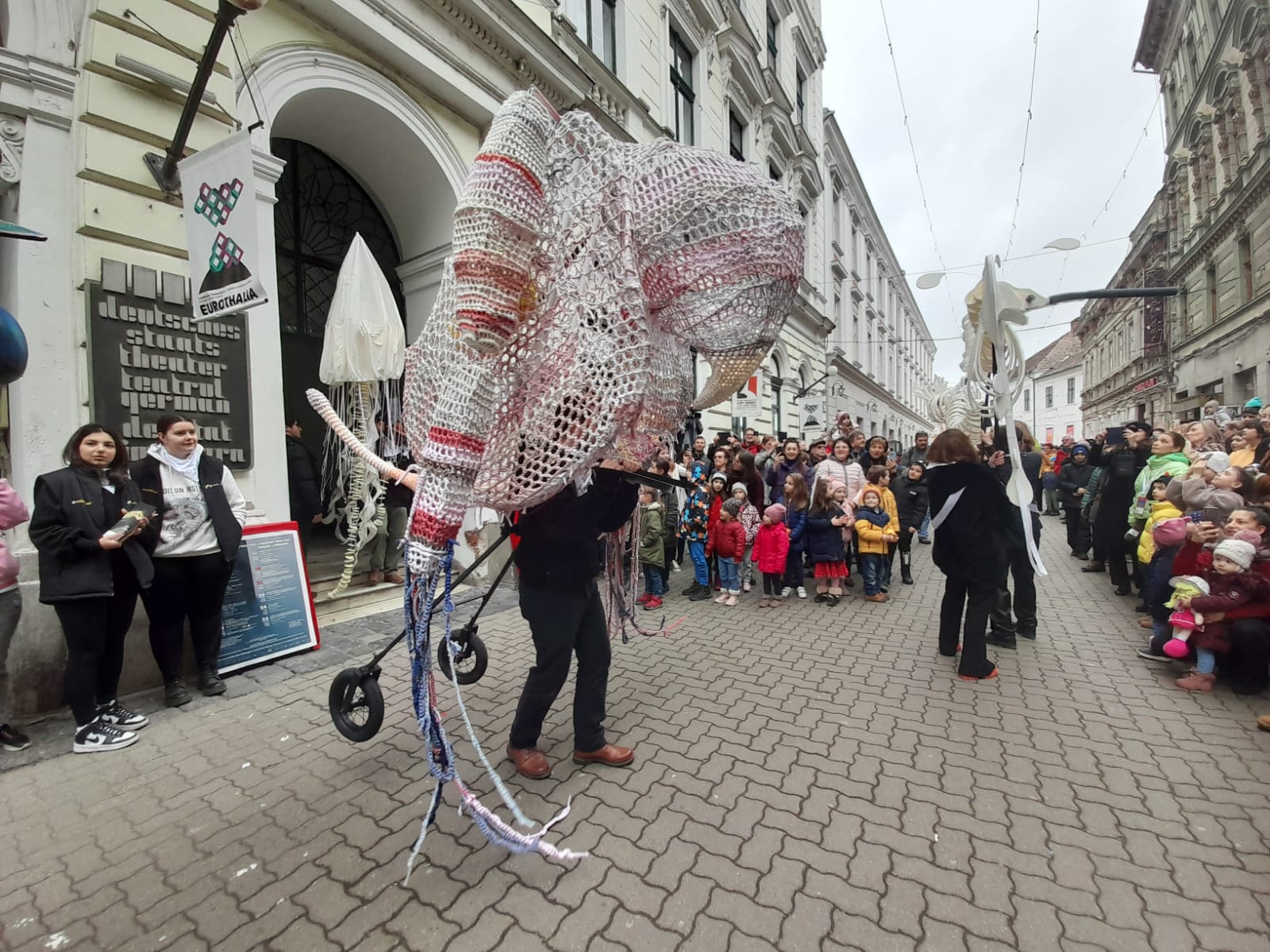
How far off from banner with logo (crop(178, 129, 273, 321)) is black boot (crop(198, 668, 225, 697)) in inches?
95.5

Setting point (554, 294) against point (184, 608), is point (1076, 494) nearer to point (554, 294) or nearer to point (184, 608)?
point (554, 294)

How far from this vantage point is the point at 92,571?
3.17 meters

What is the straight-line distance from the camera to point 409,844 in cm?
229

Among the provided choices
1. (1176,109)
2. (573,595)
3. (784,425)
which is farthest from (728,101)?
(1176,109)

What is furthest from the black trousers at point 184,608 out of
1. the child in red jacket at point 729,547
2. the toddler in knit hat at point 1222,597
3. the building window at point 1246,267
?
the building window at point 1246,267

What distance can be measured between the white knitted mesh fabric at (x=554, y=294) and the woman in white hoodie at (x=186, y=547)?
9.42 ft

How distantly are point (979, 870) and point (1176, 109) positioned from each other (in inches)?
1277

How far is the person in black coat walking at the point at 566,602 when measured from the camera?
2523 millimetres

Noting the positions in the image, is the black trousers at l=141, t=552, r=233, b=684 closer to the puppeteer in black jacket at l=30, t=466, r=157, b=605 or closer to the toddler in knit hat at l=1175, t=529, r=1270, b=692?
the puppeteer in black jacket at l=30, t=466, r=157, b=605

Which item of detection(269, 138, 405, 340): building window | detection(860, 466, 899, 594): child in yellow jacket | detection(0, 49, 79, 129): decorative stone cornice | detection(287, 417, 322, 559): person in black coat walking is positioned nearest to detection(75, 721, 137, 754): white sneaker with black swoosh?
detection(287, 417, 322, 559): person in black coat walking

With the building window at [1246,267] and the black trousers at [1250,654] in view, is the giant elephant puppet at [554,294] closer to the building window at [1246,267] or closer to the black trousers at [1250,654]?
the black trousers at [1250,654]

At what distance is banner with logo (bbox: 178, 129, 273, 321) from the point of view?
144 inches

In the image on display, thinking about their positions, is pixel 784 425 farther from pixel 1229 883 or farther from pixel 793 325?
pixel 1229 883

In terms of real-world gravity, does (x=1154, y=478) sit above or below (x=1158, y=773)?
above
